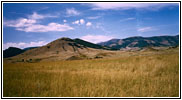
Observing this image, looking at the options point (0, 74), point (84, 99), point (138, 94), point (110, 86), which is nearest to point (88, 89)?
point (84, 99)

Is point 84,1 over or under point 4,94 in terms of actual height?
over

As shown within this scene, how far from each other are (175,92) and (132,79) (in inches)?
57.0

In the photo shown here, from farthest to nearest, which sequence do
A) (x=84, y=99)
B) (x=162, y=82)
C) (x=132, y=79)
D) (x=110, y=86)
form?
(x=132, y=79)
(x=162, y=82)
(x=110, y=86)
(x=84, y=99)

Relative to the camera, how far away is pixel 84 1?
4.91 meters

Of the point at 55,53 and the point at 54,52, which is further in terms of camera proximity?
the point at 54,52

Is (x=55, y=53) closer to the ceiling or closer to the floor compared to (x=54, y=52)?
closer to the floor

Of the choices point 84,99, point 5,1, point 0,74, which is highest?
point 5,1

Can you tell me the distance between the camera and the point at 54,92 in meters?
3.81

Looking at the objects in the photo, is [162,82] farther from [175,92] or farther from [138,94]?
[138,94]

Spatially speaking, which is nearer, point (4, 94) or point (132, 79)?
point (4, 94)

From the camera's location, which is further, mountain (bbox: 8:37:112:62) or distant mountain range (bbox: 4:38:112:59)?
distant mountain range (bbox: 4:38:112:59)

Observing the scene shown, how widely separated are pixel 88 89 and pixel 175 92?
248 cm

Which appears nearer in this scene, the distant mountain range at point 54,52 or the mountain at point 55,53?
the mountain at point 55,53

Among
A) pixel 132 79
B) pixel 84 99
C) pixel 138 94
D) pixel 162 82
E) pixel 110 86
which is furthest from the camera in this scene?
pixel 132 79
